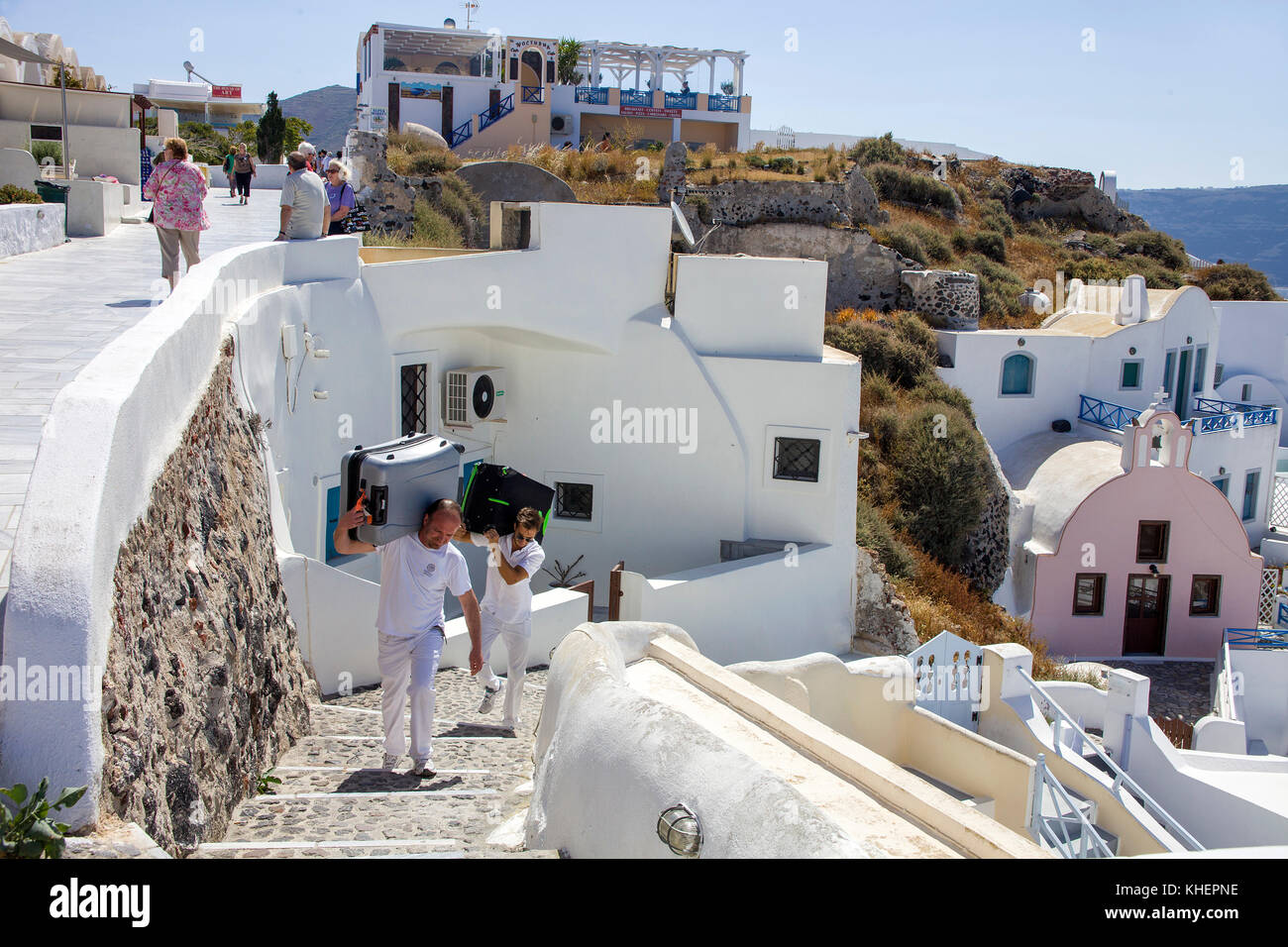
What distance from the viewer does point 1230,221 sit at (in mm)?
118750

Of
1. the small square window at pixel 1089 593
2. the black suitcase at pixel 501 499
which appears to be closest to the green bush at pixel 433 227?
the black suitcase at pixel 501 499

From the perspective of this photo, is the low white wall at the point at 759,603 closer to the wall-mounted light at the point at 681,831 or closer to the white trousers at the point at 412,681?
the white trousers at the point at 412,681

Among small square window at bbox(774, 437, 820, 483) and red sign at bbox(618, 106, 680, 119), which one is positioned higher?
red sign at bbox(618, 106, 680, 119)

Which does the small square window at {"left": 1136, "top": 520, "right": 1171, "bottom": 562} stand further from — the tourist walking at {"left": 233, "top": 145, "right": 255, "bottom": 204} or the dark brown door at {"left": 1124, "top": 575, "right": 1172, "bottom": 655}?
the tourist walking at {"left": 233, "top": 145, "right": 255, "bottom": 204}

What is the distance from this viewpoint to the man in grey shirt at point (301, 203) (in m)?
10.0

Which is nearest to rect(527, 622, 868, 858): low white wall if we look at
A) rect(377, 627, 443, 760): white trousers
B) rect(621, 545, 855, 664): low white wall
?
rect(377, 627, 443, 760): white trousers

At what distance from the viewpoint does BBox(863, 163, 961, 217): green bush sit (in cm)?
3916

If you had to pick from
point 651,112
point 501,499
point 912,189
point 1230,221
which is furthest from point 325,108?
point 501,499

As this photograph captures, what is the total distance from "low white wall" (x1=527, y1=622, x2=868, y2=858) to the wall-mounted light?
0.03m

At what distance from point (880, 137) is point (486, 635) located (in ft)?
133

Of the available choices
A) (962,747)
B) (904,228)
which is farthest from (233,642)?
(904,228)

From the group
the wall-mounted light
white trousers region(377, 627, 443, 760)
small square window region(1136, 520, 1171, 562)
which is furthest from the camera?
small square window region(1136, 520, 1171, 562)
